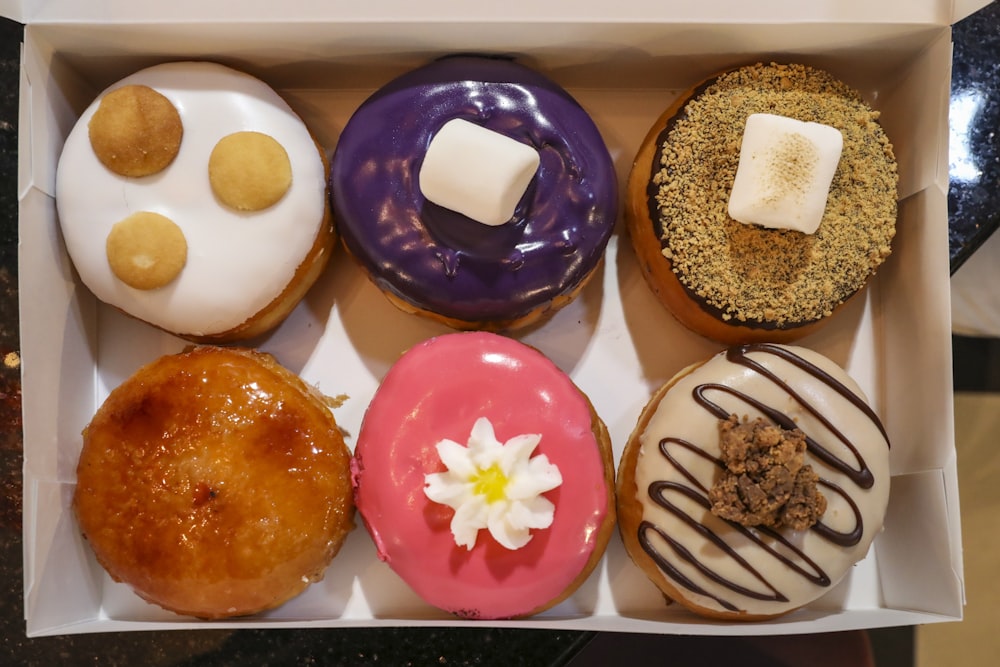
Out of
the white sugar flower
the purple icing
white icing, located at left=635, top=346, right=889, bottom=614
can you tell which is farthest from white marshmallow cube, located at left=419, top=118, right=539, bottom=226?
white icing, located at left=635, top=346, right=889, bottom=614

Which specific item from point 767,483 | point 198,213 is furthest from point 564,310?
point 198,213

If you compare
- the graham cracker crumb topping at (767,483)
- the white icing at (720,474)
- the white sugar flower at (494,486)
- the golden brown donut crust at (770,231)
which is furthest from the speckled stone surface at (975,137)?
the white sugar flower at (494,486)

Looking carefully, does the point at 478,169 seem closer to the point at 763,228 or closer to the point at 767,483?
the point at 763,228

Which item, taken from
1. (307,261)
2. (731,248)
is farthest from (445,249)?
(731,248)

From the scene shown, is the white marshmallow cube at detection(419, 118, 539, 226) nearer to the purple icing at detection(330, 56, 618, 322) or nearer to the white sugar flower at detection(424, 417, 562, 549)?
the purple icing at detection(330, 56, 618, 322)

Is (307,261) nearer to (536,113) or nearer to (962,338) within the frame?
(536,113)

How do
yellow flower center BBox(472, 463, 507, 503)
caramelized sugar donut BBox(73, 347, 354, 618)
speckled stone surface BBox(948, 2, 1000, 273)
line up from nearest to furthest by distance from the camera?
yellow flower center BBox(472, 463, 507, 503) → caramelized sugar donut BBox(73, 347, 354, 618) → speckled stone surface BBox(948, 2, 1000, 273)

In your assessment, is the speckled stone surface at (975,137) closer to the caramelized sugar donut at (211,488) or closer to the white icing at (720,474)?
the white icing at (720,474)
